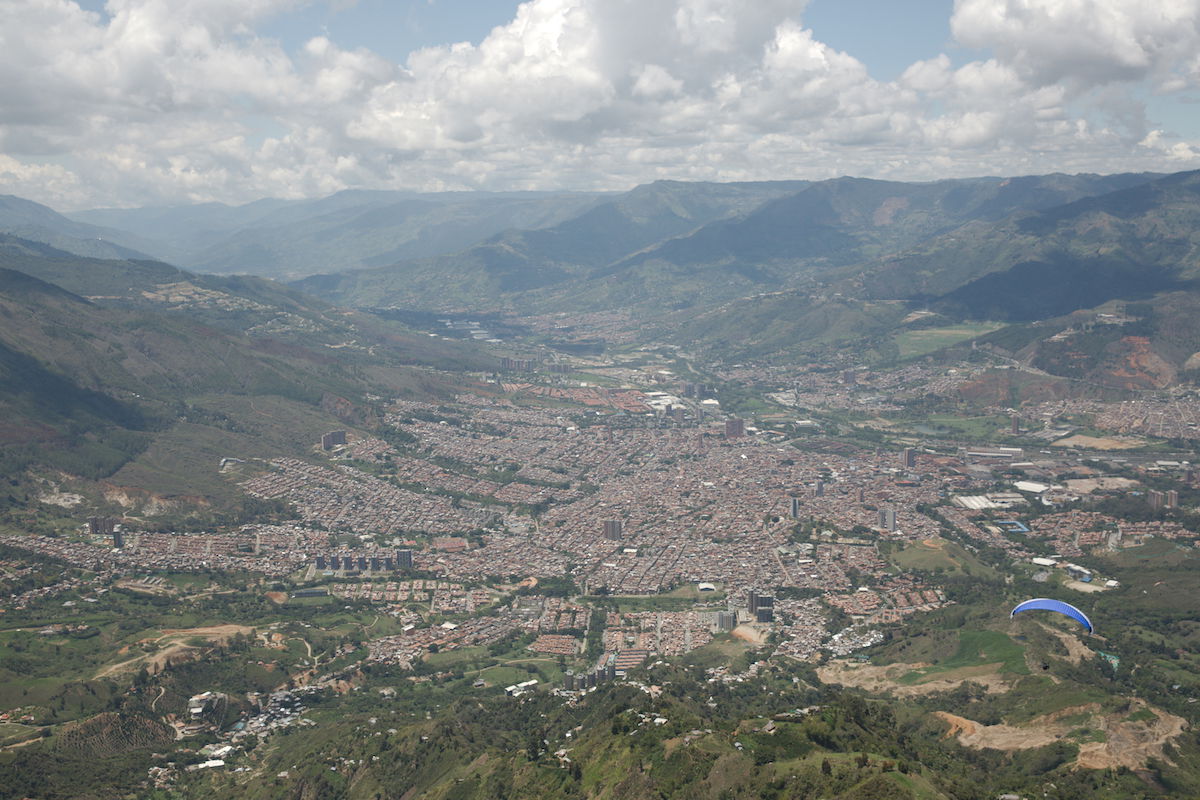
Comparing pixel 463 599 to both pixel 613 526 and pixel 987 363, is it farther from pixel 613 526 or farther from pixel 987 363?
pixel 987 363

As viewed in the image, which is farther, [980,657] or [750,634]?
[750,634]

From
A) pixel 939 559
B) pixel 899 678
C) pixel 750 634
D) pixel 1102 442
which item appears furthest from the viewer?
pixel 1102 442

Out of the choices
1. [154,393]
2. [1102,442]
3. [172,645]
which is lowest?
[172,645]

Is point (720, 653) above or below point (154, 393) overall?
below

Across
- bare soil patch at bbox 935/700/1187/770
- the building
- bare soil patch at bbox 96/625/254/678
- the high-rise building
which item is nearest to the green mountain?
bare soil patch at bbox 96/625/254/678

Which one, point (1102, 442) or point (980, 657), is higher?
point (1102, 442)

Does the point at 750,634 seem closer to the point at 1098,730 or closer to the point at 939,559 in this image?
the point at 939,559

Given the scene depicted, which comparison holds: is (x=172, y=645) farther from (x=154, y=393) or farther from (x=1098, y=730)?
(x=154, y=393)

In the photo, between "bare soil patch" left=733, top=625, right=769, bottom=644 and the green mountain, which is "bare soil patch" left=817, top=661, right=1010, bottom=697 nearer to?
"bare soil patch" left=733, top=625, right=769, bottom=644

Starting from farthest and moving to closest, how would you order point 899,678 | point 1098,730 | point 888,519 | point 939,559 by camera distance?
1. point 888,519
2. point 939,559
3. point 899,678
4. point 1098,730

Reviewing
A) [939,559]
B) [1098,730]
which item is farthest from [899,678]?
[939,559]

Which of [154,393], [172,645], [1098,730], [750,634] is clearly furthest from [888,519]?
[154,393]
